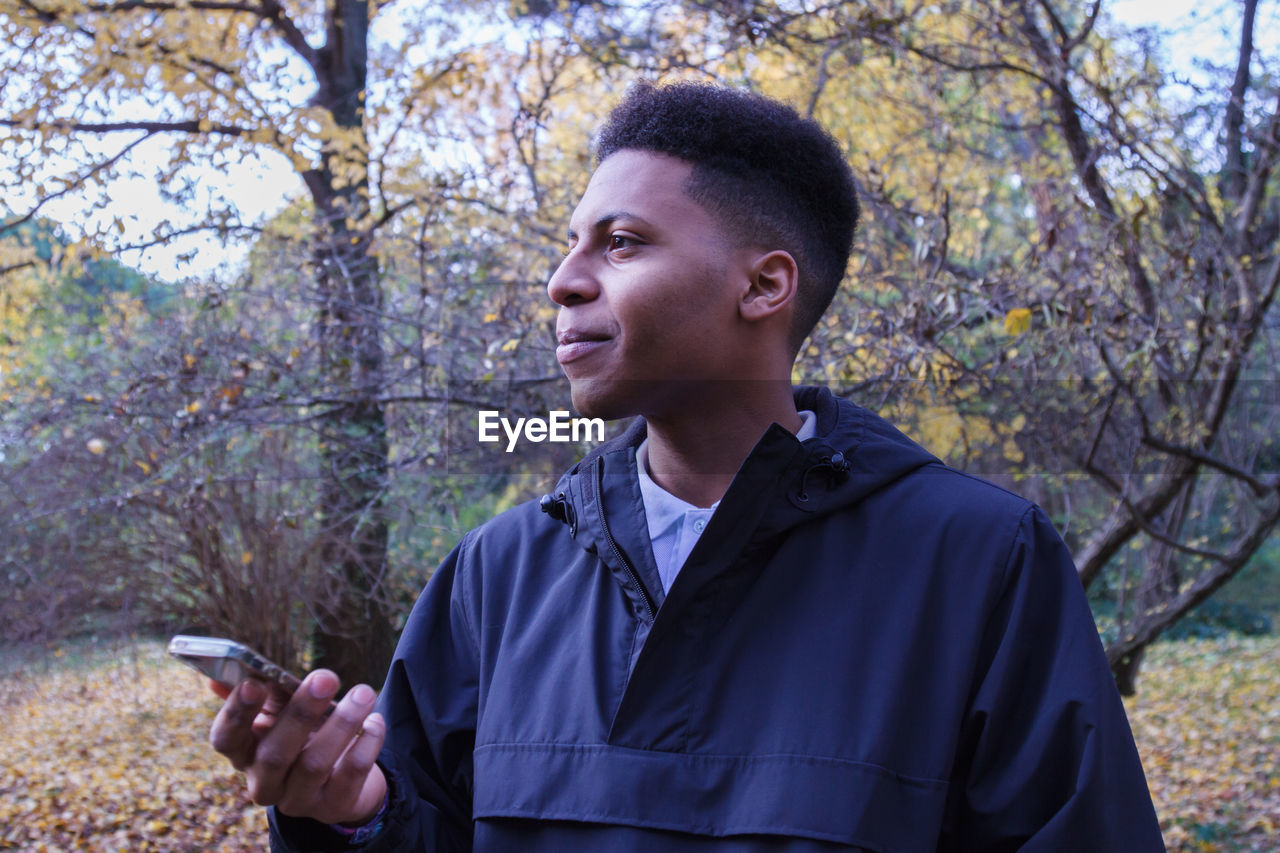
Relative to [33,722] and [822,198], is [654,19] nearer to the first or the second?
[822,198]

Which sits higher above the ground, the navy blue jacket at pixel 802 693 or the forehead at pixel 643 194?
the forehead at pixel 643 194

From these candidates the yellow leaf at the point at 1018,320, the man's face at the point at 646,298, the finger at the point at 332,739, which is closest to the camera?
the finger at the point at 332,739

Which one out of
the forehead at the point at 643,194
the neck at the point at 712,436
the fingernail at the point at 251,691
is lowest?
the fingernail at the point at 251,691

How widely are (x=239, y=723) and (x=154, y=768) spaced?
21.5 feet

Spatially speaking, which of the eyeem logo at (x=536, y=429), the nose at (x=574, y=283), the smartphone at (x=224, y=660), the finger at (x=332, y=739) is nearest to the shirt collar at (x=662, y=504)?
the nose at (x=574, y=283)

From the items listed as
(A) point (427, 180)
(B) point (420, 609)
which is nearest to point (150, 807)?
(A) point (427, 180)

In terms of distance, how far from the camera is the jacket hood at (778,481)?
1404mm

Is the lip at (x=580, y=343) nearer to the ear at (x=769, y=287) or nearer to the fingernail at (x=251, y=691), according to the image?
the ear at (x=769, y=287)

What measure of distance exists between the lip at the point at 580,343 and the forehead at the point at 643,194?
0.17 m

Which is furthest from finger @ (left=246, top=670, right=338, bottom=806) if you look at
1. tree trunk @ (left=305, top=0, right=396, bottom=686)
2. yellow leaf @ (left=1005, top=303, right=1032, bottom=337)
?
tree trunk @ (left=305, top=0, right=396, bottom=686)

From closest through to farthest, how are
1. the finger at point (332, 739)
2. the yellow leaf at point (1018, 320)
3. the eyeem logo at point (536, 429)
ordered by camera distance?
1. the finger at point (332, 739)
2. the yellow leaf at point (1018, 320)
3. the eyeem logo at point (536, 429)

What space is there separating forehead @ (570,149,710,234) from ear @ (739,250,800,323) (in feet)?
0.40

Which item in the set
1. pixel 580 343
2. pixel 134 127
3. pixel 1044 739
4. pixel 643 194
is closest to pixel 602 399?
pixel 580 343

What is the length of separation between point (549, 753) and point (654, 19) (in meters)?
5.38
